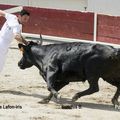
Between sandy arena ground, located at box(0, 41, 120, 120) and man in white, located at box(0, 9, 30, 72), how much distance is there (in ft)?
2.13

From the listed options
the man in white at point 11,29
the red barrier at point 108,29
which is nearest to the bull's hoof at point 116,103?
the man in white at point 11,29

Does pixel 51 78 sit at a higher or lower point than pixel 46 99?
higher

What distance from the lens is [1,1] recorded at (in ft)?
69.1

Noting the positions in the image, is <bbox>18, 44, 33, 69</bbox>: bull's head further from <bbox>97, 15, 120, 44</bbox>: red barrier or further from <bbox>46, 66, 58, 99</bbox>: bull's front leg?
<bbox>97, 15, 120, 44</bbox>: red barrier

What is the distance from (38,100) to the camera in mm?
7152

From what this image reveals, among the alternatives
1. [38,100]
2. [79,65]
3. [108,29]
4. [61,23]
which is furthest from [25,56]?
[61,23]

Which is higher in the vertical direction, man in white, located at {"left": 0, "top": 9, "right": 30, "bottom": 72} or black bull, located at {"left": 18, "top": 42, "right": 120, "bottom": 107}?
man in white, located at {"left": 0, "top": 9, "right": 30, "bottom": 72}

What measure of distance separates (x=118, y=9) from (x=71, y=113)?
39.6ft

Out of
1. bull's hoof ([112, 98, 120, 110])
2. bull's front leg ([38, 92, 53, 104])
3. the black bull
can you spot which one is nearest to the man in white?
the black bull

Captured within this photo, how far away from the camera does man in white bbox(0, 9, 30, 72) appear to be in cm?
700

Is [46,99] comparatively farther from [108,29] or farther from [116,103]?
[108,29]

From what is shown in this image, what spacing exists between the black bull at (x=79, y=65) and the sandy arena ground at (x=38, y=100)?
245 mm

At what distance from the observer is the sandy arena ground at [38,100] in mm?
6219

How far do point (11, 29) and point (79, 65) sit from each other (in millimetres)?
1062
